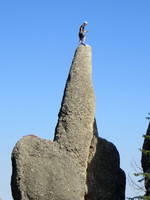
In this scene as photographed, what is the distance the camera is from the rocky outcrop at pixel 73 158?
71.2 ft

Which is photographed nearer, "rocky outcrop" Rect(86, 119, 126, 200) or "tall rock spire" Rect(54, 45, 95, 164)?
"tall rock spire" Rect(54, 45, 95, 164)

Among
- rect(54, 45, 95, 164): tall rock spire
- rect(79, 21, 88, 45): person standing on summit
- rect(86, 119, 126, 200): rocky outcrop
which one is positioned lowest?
rect(86, 119, 126, 200): rocky outcrop

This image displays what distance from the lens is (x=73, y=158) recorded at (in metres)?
22.8

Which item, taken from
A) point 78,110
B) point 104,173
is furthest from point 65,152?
point 104,173

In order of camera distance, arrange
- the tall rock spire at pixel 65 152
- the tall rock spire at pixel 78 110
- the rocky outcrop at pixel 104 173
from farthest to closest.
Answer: the rocky outcrop at pixel 104 173
the tall rock spire at pixel 78 110
the tall rock spire at pixel 65 152

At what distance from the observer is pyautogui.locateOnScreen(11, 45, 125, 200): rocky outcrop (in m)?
21.7

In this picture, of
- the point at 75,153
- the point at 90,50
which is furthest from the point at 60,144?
the point at 90,50

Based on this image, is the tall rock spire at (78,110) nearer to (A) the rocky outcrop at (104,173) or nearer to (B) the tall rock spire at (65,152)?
(B) the tall rock spire at (65,152)

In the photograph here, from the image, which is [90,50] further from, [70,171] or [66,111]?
[70,171]

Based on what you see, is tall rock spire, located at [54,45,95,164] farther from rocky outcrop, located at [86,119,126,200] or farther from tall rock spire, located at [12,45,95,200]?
rocky outcrop, located at [86,119,126,200]

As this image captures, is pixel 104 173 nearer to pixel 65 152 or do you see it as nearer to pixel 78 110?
pixel 65 152

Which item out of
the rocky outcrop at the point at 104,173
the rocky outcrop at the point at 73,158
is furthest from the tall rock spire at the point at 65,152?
the rocky outcrop at the point at 104,173

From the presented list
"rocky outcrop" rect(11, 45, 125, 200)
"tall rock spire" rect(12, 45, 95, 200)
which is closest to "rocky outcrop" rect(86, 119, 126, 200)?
"rocky outcrop" rect(11, 45, 125, 200)

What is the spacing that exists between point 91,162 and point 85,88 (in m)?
2.60
